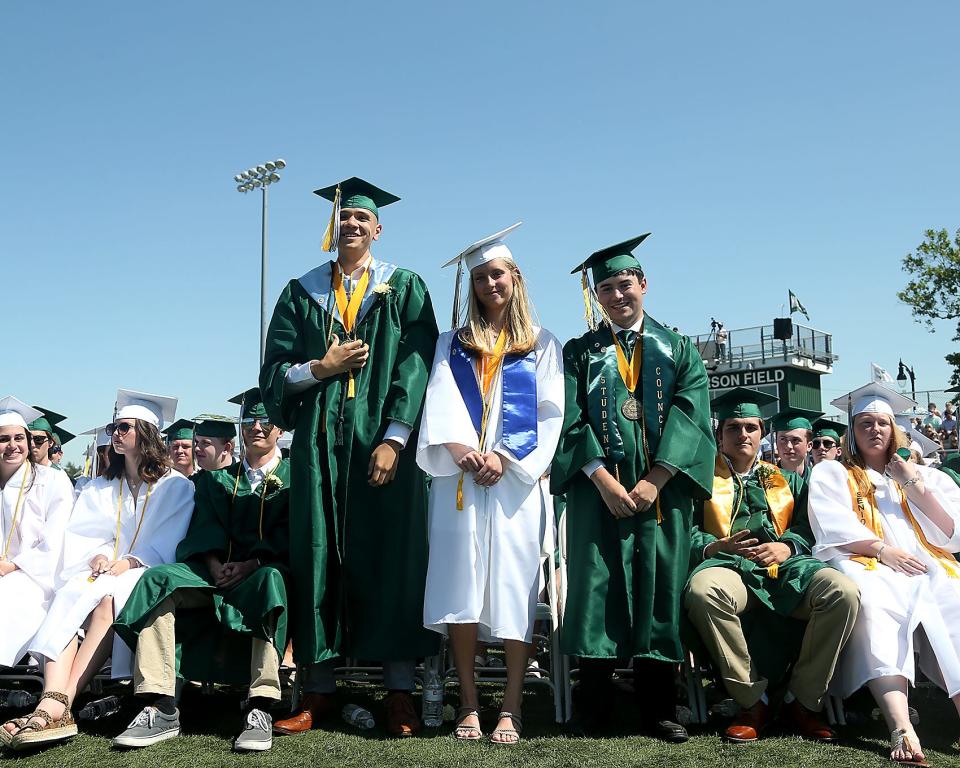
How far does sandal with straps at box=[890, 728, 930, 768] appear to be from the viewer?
3.60 m

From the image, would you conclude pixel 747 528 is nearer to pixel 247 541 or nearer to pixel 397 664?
pixel 397 664

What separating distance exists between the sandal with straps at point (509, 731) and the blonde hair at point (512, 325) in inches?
64.7

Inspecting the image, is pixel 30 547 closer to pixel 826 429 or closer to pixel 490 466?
pixel 490 466

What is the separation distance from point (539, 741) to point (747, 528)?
1415 mm

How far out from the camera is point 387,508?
174 inches

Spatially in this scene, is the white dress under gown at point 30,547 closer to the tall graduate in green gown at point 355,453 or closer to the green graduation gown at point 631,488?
the tall graduate in green gown at point 355,453

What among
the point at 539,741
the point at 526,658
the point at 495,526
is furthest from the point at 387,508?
the point at 539,741

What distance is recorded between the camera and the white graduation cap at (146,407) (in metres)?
4.98

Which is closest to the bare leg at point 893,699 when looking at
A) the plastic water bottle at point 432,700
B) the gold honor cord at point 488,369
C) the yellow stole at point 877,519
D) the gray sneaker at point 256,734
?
the yellow stole at point 877,519

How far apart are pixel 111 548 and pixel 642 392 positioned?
2768 millimetres

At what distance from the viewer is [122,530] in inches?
187

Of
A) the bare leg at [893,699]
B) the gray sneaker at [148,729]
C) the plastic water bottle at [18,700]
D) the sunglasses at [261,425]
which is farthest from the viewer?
the sunglasses at [261,425]

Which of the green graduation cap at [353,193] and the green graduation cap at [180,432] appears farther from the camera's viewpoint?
→ the green graduation cap at [180,432]

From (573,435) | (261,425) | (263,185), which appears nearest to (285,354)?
(261,425)
